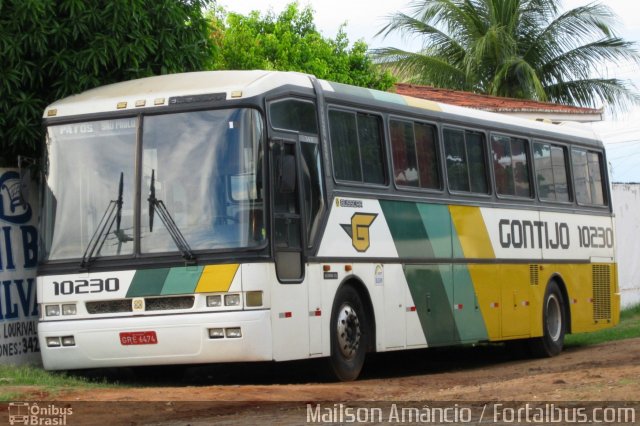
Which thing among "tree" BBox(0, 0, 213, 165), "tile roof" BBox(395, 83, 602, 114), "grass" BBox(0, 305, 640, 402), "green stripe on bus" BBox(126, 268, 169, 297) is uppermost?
"tile roof" BBox(395, 83, 602, 114)

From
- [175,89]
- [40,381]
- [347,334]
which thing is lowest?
[40,381]

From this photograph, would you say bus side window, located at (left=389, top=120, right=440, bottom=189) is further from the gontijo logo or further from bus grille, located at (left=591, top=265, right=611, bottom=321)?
bus grille, located at (left=591, top=265, right=611, bottom=321)

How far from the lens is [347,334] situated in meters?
14.7

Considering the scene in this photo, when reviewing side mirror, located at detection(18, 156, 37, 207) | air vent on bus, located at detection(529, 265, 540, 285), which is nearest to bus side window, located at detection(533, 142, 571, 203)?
air vent on bus, located at detection(529, 265, 540, 285)

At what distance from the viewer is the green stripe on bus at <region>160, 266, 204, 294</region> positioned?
13.3 metres

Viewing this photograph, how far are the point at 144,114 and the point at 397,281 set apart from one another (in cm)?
391

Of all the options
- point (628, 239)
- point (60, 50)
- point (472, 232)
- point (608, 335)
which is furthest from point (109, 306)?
→ point (628, 239)

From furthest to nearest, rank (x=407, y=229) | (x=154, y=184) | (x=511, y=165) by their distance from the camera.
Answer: (x=511, y=165) → (x=407, y=229) → (x=154, y=184)

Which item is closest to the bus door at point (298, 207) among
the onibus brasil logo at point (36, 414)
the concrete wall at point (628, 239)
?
the onibus brasil logo at point (36, 414)

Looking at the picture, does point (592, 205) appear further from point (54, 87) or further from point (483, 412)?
point (483, 412)

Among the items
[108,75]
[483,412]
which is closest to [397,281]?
[108,75]

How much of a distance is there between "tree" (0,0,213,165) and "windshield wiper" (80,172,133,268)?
2.48m

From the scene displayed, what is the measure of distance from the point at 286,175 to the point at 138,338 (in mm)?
2252

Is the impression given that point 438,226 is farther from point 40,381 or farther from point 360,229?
point 40,381
